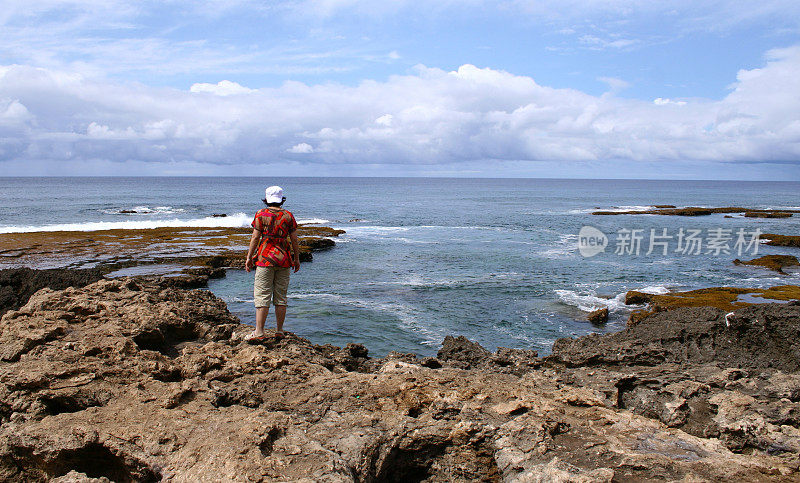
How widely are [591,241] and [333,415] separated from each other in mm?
39986

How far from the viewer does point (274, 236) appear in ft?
26.6

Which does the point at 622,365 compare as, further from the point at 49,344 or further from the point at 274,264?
the point at 49,344

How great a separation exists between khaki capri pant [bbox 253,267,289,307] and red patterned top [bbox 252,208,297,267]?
0.13m

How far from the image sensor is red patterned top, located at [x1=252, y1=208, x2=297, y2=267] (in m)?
8.05

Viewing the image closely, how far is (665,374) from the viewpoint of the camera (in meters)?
7.34

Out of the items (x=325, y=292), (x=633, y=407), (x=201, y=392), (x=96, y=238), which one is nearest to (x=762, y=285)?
(x=325, y=292)

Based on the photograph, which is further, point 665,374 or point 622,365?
point 622,365

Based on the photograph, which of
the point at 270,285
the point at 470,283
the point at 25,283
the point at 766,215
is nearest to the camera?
the point at 270,285

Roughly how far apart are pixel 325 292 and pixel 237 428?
17.9 meters

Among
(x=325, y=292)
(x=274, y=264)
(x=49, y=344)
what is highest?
(x=274, y=264)

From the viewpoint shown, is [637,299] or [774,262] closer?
[637,299]

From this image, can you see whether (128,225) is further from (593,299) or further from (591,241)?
(593,299)

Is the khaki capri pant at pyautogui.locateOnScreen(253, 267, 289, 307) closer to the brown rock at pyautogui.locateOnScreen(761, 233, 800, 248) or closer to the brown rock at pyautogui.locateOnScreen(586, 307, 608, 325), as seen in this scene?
the brown rock at pyautogui.locateOnScreen(586, 307, 608, 325)

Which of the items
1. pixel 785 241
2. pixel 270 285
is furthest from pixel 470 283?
pixel 785 241
